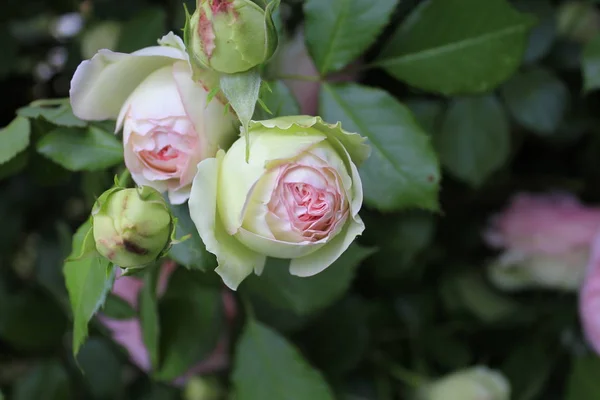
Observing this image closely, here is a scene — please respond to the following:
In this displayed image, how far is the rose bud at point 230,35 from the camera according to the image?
27cm

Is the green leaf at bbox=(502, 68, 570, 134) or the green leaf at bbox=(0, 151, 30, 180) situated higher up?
the green leaf at bbox=(0, 151, 30, 180)

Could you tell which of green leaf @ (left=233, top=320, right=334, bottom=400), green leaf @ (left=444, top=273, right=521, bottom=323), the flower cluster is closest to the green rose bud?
the flower cluster

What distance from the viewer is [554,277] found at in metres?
0.66

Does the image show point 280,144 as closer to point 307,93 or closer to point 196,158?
point 196,158

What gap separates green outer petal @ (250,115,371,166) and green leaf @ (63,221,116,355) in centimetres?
11

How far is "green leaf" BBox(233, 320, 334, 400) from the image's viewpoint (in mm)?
460

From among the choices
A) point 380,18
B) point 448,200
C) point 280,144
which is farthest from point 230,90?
point 448,200

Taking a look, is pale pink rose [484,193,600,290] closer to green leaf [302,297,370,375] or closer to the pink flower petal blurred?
the pink flower petal blurred

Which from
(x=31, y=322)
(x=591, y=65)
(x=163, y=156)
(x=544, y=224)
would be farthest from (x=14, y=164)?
(x=544, y=224)

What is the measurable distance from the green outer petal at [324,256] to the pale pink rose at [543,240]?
0.41 meters

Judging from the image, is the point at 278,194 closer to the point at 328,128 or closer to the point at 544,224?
the point at 328,128

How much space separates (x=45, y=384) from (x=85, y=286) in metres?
0.32

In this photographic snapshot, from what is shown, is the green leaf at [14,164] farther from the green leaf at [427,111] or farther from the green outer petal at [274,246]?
the green leaf at [427,111]

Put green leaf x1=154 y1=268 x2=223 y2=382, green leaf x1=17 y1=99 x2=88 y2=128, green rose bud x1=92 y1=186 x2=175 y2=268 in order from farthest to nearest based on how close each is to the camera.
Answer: green leaf x1=154 y1=268 x2=223 y2=382, green leaf x1=17 y1=99 x2=88 y2=128, green rose bud x1=92 y1=186 x2=175 y2=268
